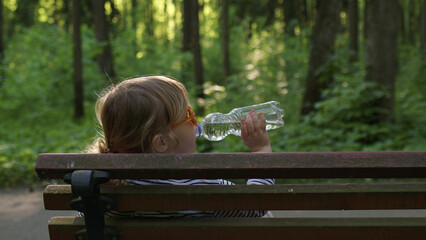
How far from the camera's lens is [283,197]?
1.39 metres

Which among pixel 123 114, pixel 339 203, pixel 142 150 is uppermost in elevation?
pixel 123 114

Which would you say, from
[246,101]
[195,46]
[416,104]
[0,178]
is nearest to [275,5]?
[195,46]

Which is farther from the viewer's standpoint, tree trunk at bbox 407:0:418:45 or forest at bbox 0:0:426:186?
tree trunk at bbox 407:0:418:45

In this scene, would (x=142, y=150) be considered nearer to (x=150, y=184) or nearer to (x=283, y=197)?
(x=150, y=184)

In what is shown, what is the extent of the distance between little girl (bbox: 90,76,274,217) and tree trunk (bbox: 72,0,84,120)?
35.1 feet

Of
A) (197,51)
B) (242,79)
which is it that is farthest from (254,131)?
(242,79)

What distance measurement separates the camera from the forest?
686cm

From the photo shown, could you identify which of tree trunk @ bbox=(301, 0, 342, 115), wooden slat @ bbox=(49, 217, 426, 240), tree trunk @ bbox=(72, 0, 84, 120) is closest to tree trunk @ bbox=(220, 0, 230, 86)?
tree trunk @ bbox=(72, 0, 84, 120)

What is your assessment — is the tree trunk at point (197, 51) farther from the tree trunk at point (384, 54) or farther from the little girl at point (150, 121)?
the little girl at point (150, 121)

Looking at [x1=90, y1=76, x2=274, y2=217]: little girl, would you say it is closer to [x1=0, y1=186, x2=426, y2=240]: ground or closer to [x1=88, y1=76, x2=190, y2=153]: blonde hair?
[x1=88, y1=76, x2=190, y2=153]: blonde hair

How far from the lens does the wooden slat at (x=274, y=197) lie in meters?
1.37

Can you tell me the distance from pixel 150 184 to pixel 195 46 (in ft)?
33.8

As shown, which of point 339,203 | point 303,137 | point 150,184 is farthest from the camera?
point 303,137

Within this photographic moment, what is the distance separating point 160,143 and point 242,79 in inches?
418
